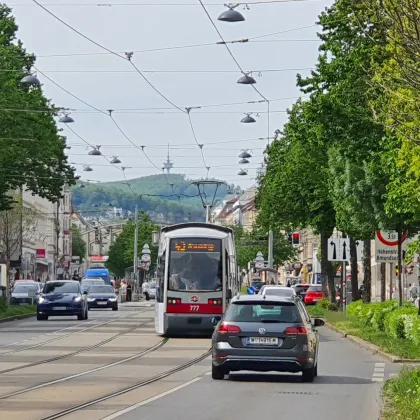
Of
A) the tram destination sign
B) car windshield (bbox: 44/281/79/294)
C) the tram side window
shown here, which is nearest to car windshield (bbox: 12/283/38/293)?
car windshield (bbox: 44/281/79/294)

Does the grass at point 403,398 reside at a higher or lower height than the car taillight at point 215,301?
lower

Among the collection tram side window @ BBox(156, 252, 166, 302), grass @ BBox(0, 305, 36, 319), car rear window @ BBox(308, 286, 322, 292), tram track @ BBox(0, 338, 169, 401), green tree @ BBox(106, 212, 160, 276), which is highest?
green tree @ BBox(106, 212, 160, 276)

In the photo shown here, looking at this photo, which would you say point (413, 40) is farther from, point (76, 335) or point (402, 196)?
point (76, 335)

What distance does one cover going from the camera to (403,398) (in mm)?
16484

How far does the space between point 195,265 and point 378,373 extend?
1477 cm

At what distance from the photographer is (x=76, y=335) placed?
132 ft

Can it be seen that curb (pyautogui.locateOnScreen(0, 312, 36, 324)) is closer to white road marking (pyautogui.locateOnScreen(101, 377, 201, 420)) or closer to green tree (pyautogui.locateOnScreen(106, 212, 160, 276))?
white road marking (pyautogui.locateOnScreen(101, 377, 201, 420))

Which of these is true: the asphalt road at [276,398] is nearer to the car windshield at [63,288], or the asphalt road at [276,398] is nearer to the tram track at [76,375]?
the tram track at [76,375]

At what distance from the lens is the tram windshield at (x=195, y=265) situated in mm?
39281

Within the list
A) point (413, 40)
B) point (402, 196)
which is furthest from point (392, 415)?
point (402, 196)

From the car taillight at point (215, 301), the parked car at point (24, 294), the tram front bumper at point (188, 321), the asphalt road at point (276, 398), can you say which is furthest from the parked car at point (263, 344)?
the parked car at point (24, 294)

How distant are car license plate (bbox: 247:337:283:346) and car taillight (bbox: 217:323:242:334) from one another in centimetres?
25

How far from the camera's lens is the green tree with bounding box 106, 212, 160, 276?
17725cm

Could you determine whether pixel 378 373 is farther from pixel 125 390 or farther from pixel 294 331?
pixel 125 390
